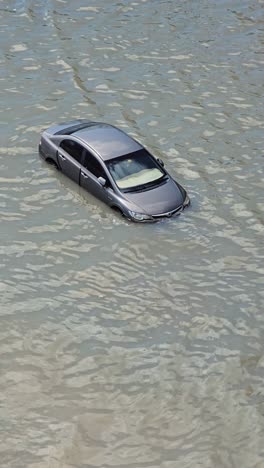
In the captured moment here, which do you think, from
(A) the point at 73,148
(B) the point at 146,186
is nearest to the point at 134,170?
(B) the point at 146,186

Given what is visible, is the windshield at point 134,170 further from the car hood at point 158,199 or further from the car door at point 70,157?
the car door at point 70,157

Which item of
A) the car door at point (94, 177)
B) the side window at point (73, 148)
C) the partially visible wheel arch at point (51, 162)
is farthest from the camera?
the partially visible wheel arch at point (51, 162)

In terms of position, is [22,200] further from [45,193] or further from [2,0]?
[2,0]

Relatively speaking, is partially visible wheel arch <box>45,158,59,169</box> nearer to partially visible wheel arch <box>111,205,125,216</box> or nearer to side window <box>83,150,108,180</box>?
side window <box>83,150,108,180</box>

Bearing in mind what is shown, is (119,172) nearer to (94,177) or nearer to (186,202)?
(94,177)

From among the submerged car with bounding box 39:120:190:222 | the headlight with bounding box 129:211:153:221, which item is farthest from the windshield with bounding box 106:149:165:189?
the headlight with bounding box 129:211:153:221

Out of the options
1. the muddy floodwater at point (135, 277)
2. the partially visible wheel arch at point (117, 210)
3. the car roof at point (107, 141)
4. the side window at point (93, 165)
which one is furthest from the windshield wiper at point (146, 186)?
the car roof at point (107, 141)

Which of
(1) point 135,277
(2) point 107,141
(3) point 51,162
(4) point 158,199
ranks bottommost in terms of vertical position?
(1) point 135,277
